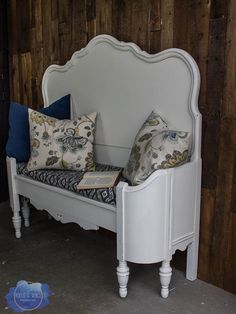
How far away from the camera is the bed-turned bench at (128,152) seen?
1.77m

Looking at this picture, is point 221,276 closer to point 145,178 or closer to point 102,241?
point 145,178

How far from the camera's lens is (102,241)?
Result: 2.62 meters

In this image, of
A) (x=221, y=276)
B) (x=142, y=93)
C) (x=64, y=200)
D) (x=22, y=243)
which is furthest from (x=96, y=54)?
(x=221, y=276)

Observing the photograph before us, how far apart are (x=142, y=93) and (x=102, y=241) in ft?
3.79

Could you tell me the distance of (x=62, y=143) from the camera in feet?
7.79

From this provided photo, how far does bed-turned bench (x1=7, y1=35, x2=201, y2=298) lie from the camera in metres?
1.77

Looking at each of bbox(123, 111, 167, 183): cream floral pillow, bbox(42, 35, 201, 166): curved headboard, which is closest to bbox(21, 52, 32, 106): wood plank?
bbox(42, 35, 201, 166): curved headboard

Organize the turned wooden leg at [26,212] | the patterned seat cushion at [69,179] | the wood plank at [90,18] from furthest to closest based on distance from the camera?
the turned wooden leg at [26,212]
the wood plank at [90,18]
the patterned seat cushion at [69,179]

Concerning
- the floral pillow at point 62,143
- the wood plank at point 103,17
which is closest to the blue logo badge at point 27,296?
the floral pillow at point 62,143

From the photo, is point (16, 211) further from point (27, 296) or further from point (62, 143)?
point (27, 296)

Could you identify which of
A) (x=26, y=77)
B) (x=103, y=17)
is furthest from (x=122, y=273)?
(x=26, y=77)

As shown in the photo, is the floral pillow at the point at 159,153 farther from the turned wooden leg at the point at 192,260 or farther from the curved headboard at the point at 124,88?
the turned wooden leg at the point at 192,260

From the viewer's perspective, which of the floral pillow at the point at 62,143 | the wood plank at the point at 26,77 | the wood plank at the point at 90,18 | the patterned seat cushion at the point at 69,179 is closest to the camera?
the patterned seat cushion at the point at 69,179

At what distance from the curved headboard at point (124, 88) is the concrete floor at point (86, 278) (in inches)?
26.4
